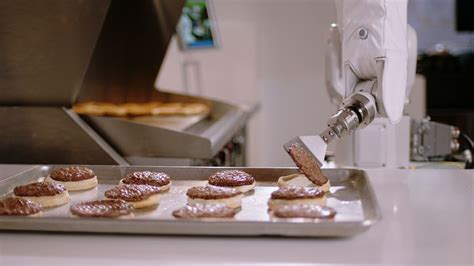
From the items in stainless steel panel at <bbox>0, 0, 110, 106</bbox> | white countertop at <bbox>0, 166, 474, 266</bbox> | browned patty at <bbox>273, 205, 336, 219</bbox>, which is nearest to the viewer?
white countertop at <bbox>0, 166, 474, 266</bbox>

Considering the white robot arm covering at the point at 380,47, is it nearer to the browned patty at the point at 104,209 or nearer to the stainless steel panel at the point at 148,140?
the browned patty at the point at 104,209

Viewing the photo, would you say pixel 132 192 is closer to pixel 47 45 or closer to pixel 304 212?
pixel 304 212

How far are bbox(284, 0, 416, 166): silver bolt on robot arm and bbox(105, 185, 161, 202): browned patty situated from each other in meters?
0.37

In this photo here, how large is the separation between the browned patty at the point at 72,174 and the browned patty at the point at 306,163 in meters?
0.55

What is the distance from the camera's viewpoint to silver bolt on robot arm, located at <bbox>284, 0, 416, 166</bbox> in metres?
1.78

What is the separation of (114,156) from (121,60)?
1.22m

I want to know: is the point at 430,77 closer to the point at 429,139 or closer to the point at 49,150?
the point at 429,139

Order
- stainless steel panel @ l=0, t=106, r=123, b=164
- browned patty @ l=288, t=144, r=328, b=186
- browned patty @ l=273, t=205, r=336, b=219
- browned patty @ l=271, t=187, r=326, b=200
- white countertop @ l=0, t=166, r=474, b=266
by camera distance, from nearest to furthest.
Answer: white countertop @ l=0, t=166, r=474, b=266, browned patty @ l=273, t=205, r=336, b=219, browned patty @ l=271, t=187, r=326, b=200, browned patty @ l=288, t=144, r=328, b=186, stainless steel panel @ l=0, t=106, r=123, b=164

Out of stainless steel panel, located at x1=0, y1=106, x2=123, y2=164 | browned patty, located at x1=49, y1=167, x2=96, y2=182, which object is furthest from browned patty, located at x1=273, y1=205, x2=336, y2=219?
stainless steel panel, located at x1=0, y1=106, x2=123, y2=164

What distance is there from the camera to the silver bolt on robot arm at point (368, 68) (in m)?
1.78

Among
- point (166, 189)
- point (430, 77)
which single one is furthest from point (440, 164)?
point (430, 77)

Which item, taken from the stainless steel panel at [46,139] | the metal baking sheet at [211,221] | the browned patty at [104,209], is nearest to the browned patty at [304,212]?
the metal baking sheet at [211,221]

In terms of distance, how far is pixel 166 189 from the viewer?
181 cm

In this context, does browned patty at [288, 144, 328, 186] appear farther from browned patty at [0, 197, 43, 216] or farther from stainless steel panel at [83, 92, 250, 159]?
stainless steel panel at [83, 92, 250, 159]
